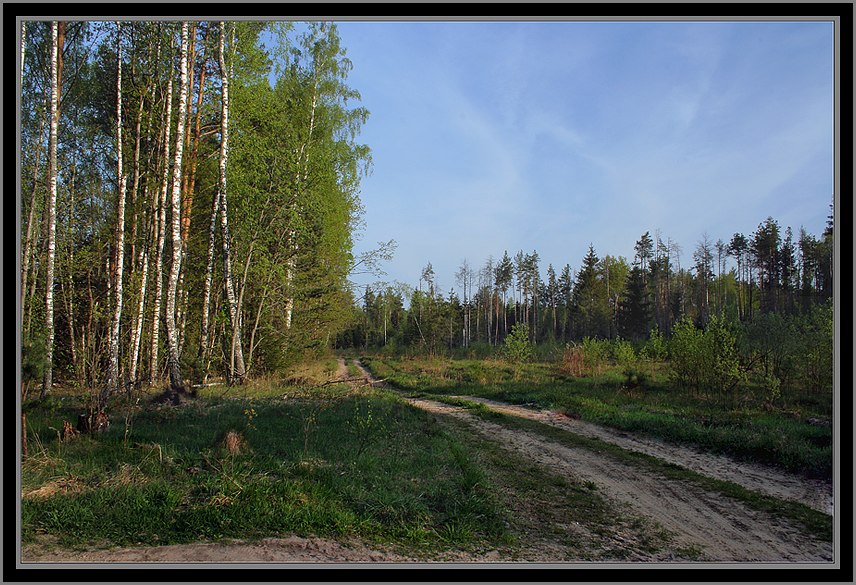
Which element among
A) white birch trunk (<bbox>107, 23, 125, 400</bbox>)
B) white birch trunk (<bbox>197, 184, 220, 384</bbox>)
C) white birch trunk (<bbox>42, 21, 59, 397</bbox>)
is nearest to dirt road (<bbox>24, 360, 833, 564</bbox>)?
white birch trunk (<bbox>107, 23, 125, 400</bbox>)

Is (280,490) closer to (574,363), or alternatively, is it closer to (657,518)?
(657,518)

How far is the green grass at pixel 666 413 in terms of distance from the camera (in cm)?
703

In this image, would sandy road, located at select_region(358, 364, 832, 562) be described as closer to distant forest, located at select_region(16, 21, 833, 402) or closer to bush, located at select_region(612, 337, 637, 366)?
distant forest, located at select_region(16, 21, 833, 402)

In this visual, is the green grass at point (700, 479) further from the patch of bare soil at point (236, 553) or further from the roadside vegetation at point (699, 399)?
the patch of bare soil at point (236, 553)

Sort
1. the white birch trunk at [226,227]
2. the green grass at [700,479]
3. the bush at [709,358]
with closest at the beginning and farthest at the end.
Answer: the green grass at [700,479] → the white birch trunk at [226,227] → the bush at [709,358]

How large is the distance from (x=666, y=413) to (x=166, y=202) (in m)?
14.5

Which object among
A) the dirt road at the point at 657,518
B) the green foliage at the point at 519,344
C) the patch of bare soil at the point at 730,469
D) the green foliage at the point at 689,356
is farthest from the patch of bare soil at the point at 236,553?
the green foliage at the point at 519,344

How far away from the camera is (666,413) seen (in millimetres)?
10562

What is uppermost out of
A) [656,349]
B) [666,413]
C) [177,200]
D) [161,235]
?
[177,200]

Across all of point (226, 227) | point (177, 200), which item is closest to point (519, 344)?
point (226, 227)

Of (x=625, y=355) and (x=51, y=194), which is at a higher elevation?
(x=51, y=194)

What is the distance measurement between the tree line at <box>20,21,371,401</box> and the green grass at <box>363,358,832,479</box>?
27.6 ft

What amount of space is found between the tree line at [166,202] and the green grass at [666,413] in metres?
8.40
